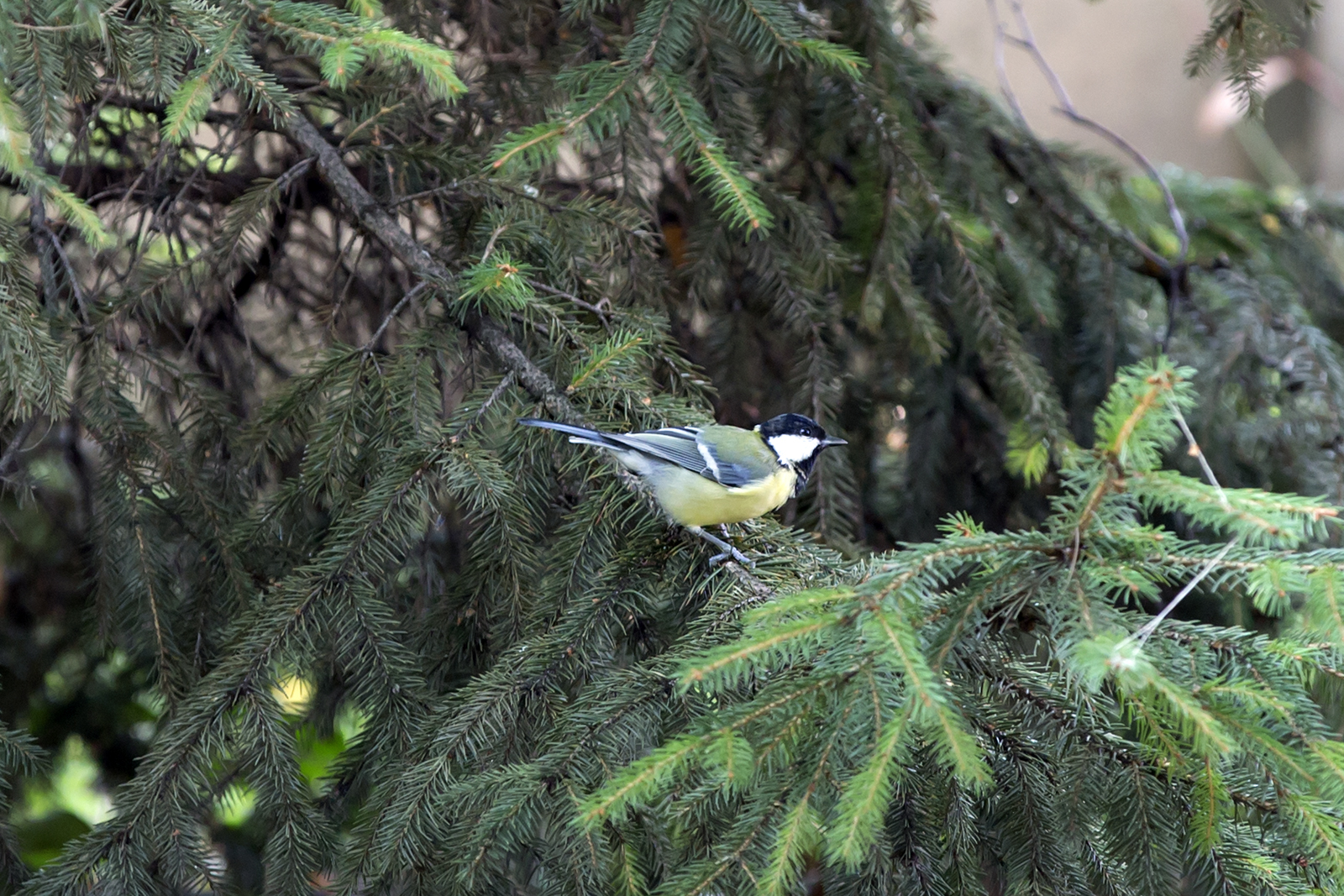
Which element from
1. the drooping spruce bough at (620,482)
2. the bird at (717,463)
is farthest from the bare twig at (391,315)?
the bird at (717,463)

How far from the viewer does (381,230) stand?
1.92 meters

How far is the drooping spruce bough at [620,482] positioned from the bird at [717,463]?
6 cm

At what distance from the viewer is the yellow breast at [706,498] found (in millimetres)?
1888

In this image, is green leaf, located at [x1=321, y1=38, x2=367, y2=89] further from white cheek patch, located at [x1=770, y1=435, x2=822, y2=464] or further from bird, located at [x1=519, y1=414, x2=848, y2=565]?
white cheek patch, located at [x1=770, y1=435, x2=822, y2=464]

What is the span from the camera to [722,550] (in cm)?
189

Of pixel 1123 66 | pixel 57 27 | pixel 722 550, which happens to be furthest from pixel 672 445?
→ pixel 1123 66

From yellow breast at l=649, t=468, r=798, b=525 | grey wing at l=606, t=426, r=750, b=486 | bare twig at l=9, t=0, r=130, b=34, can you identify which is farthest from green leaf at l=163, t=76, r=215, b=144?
yellow breast at l=649, t=468, r=798, b=525

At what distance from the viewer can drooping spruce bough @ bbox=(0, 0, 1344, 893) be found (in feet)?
3.73

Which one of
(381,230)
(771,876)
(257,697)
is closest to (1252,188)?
(381,230)

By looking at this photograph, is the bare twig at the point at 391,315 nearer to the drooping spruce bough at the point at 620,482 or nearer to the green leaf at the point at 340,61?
the drooping spruce bough at the point at 620,482

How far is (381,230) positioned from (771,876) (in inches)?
56.8

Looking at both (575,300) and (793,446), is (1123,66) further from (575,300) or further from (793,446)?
(575,300)

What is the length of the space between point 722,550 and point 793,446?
0.47 meters

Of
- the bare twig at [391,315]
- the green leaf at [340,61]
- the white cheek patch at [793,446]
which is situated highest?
the green leaf at [340,61]
